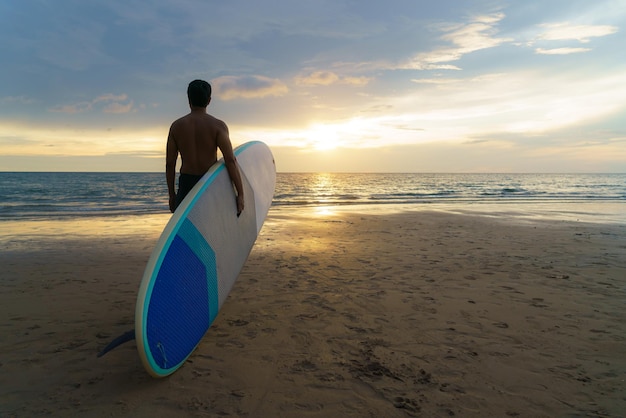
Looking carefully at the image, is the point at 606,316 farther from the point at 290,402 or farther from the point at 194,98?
the point at 194,98

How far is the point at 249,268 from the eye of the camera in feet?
18.3

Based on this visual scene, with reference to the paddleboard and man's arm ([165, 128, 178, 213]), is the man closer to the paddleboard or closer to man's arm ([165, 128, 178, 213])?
man's arm ([165, 128, 178, 213])

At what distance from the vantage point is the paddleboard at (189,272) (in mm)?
2389

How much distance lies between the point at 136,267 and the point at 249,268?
1.70 meters

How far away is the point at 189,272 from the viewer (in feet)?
9.11

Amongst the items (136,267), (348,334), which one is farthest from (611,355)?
(136,267)

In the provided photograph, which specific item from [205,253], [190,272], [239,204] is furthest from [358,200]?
[190,272]

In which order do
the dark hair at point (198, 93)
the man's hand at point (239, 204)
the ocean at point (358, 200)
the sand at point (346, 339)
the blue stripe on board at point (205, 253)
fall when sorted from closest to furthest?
the sand at point (346, 339) → the blue stripe on board at point (205, 253) → the dark hair at point (198, 93) → the man's hand at point (239, 204) → the ocean at point (358, 200)

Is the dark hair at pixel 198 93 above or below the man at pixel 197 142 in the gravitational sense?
above

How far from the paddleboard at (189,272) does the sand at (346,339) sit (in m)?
0.21

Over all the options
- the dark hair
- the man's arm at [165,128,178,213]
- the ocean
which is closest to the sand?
the man's arm at [165,128,178,213]

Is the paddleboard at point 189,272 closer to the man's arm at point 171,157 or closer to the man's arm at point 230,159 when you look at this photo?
the man's arm at point 230,159

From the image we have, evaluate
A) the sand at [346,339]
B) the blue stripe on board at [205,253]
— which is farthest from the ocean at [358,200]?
the blue stripe on board at [205,253]

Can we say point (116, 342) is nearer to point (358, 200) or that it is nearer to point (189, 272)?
point (189, 272)
